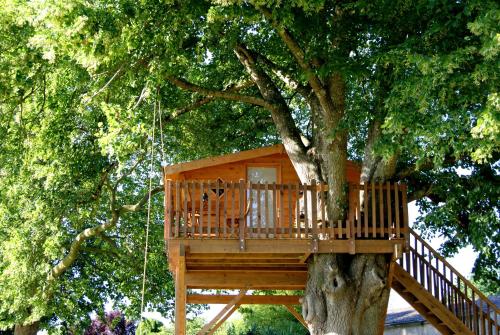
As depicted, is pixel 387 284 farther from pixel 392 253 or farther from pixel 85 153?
pixel 85 153

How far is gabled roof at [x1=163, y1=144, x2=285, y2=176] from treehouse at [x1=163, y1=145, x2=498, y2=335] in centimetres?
2

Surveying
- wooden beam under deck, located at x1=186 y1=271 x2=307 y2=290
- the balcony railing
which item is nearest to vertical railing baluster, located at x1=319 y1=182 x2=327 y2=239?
the balcony railing

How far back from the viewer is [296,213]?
52.8 feet

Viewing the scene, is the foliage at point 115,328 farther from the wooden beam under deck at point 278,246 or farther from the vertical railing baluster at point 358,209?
the vertical railing baluster at point 358,209

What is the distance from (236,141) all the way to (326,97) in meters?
6.45

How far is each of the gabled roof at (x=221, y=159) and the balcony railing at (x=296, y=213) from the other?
118cm

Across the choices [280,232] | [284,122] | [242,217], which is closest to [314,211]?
[280,232]

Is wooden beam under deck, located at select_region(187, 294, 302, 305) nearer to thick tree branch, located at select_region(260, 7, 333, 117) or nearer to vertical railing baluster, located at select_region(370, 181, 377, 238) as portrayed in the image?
vertical railing baluster, located at select_region(370, 181, 377, 238)

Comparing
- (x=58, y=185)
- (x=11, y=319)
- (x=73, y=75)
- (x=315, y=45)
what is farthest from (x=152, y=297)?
(x=315, y=45)

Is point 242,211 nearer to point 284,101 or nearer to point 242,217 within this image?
point 242,217

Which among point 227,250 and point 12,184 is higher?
point 12,184

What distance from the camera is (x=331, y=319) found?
53.0 feet

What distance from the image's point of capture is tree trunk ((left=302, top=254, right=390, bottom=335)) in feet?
53.1

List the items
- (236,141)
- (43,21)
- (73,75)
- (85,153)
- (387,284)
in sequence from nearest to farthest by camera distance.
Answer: (43,21) → (387,284) → (73,75) → (85,153) → (236,141)
